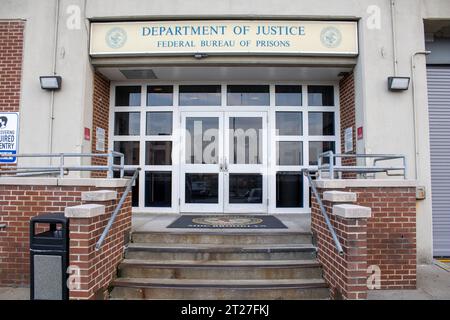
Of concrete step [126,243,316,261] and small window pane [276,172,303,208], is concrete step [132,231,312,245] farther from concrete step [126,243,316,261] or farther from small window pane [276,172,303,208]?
small window pane [276,172,303,208]

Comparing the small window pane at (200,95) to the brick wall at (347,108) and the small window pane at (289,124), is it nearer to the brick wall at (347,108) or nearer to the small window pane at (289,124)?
the small window pane at (289,124)

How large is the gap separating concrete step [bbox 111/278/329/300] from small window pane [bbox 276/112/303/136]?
3.67m

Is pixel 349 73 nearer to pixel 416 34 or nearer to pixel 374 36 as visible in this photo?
pixel 374 36

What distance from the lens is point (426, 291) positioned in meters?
4.15

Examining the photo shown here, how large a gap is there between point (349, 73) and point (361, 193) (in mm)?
3090

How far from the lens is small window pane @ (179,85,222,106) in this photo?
700cm

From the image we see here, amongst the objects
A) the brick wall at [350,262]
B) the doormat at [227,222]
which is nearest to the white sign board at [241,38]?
the doormat at [227,222]

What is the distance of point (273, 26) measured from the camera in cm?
598

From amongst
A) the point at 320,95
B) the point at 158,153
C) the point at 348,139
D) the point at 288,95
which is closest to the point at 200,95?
the point at 158,153

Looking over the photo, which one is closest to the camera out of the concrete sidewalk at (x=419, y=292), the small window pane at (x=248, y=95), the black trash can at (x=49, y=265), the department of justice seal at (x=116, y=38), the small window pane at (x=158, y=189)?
the black trash can at (x=49, y=265)

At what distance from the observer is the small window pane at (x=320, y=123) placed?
22.8ft

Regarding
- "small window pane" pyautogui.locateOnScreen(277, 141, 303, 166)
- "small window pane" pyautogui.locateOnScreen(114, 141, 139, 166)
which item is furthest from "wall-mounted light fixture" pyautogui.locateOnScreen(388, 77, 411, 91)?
"small window pane" pyautogui.locateOnScreen(114, 141, 139, 166)

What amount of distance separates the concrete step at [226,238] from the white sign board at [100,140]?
266 centimetres

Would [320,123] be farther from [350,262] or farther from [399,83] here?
[350,262]
